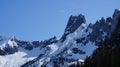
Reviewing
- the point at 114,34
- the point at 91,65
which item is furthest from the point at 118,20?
the point at 91,65

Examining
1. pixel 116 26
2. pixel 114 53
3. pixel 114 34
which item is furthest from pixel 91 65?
pixel 116 26

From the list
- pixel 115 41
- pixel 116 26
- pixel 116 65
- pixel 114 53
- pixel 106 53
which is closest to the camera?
pixel 116 65

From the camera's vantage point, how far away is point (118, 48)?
12350 centimetres

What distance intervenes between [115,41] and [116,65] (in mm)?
44590

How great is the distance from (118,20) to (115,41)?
22.6 meters

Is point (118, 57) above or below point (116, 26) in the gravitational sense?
below

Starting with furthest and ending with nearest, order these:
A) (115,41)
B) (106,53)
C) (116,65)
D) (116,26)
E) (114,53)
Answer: (116,26), (115,41), (106,53), (114,53), (116,65)

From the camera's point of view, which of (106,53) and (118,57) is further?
(106,53)

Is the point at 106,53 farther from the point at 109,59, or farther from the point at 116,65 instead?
the point at 116,65

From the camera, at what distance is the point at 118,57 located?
11269cm

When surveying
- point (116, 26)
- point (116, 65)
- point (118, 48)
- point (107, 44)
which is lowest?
point (116, 65)

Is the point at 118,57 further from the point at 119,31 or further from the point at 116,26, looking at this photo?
the point at 116,26

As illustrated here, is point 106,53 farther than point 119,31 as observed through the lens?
No

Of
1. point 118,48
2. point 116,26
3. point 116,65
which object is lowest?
point 116,65
